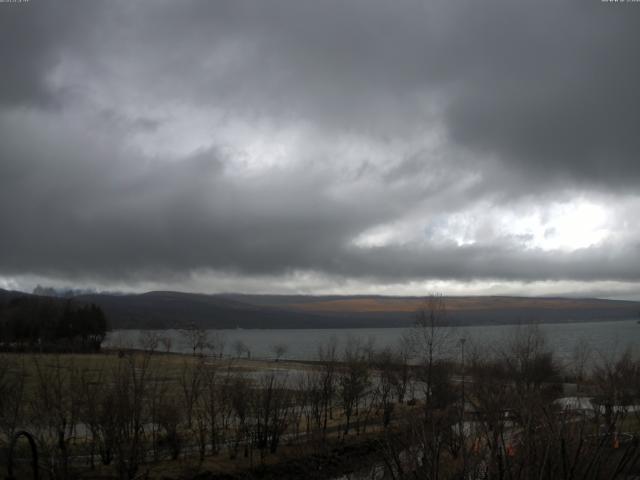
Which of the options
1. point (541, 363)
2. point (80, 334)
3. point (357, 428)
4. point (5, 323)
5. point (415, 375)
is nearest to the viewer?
point (357, 428)

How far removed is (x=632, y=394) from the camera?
34656 millimetres

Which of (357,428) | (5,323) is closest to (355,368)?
(357,428)

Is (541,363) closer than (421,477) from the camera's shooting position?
No

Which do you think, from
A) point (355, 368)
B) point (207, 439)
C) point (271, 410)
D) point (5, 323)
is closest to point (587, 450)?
point (271, 410)

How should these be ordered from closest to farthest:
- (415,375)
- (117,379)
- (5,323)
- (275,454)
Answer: (117,379) < (275,454) < (415,375) < (5,323)

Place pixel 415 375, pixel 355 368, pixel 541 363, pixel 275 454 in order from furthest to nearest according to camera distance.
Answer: pixel 415 375, pixel 541 363, pixel 355 368, pixel 275 454

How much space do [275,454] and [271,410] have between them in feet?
8.42

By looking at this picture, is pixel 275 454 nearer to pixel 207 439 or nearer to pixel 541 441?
pixel 207 439

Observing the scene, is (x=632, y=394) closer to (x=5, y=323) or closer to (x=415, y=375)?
(x=415, y=375)

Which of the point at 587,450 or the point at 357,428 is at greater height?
the point at 587,450

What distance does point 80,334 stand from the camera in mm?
123250

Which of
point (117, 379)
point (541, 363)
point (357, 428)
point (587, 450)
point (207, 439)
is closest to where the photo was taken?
point (587, 450)

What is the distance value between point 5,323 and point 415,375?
9112cm

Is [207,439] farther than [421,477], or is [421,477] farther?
[207,439]
